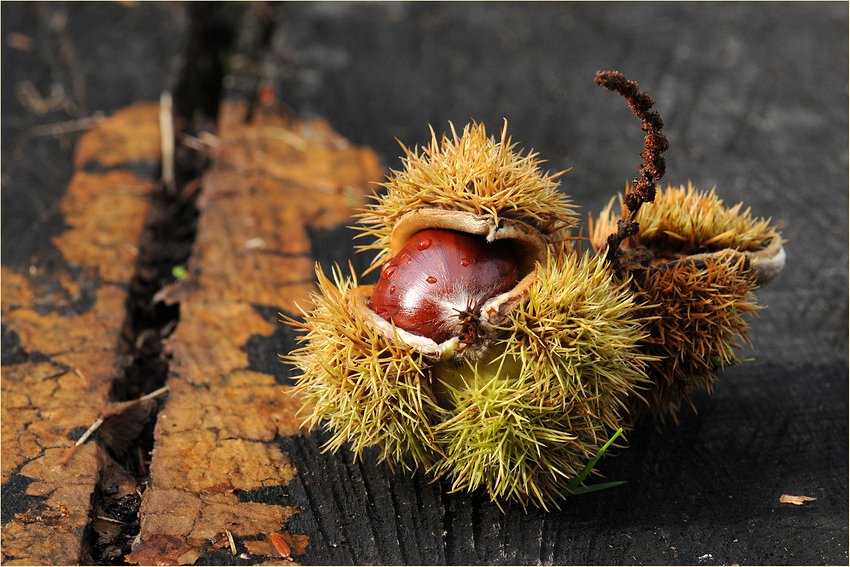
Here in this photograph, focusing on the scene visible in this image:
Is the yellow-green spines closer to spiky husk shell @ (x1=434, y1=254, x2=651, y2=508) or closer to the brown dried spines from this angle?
spiky husk shell @ (x1=434, y1=254, x2=651, y2=508)

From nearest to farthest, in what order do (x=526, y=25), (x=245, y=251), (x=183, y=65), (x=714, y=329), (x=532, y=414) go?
(x=532, y=414) < (x=714, y=329) < (x=245, y=251) < (x=183, y=65) < (x=526, y=25)

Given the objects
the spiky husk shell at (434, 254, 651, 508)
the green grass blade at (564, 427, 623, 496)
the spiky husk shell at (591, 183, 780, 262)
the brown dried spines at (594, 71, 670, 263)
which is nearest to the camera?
the brown dried spines at (594, 71, 670, 263)

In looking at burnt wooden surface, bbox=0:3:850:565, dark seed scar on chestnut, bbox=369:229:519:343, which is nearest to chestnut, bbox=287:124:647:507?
dark seed scar on chestnut, bbox=369:229:519:343

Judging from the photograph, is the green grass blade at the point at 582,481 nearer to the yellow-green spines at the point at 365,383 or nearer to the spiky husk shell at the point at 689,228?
the yellow-green spines at the point at 365,383

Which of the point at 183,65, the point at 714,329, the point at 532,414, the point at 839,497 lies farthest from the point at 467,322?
the point at 183,65

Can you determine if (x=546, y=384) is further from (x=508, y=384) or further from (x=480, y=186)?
(x=480, y=186)

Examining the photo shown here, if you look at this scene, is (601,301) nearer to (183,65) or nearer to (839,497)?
(839,497)

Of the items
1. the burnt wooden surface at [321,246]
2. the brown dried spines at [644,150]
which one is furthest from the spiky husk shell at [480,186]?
the burnt wooden surface at [321,246]
